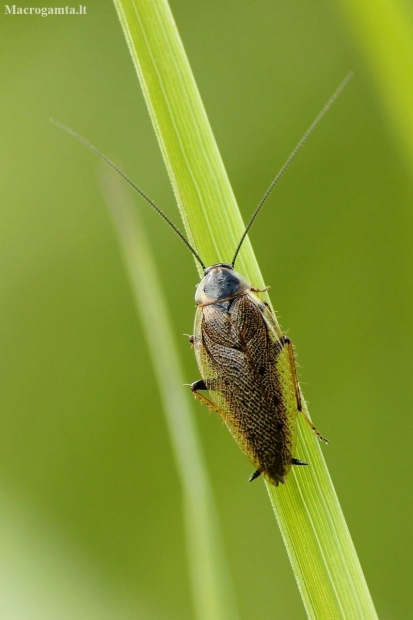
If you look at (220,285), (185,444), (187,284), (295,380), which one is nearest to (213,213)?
(220,285)

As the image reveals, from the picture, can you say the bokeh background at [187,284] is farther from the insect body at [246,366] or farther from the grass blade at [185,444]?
the grass blade at [185,444]

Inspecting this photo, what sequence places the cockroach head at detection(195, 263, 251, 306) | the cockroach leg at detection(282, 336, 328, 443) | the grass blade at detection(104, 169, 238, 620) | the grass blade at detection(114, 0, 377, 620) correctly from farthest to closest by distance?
the cockroach head at detection(195, 263, 251, 306) → the cockroach leg at detection(282, 336, 328, 443) → the grass blade at detection(104, 169, 238, 620) → the grass blade at detection(114, 0, 377, 620)

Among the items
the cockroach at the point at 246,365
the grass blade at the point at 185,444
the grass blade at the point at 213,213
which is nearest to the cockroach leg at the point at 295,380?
the cockroach at the point at 246,365

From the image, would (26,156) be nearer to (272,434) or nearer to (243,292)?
(243,292)

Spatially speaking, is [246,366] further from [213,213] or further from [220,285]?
[213,213]

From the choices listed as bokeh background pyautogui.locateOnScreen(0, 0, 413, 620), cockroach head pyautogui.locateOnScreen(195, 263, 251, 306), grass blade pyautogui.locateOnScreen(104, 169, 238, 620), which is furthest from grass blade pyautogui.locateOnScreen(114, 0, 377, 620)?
bokeh background pyautogui.locateOnScreen(0, 0, 413, 620)

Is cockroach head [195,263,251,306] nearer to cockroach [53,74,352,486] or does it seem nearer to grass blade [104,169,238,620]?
cockroach [53,74,352,486]
